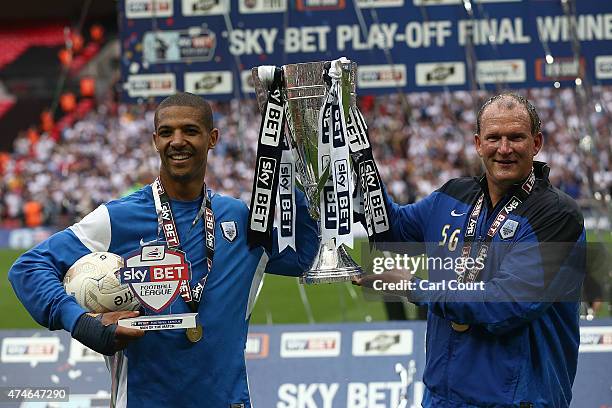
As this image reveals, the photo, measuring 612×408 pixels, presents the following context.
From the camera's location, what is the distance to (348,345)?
248 inches

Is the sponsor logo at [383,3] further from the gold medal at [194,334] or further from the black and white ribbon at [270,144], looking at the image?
the gold medal at [194,334]

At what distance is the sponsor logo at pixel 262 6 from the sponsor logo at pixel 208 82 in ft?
1.67

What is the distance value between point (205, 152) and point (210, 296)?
480 mm

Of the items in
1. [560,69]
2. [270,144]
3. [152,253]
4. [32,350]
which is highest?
A: [560,69]

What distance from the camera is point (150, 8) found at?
27.6ft

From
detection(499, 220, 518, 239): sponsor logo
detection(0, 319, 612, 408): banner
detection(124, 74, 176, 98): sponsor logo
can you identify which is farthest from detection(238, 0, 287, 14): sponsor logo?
detection(499, 220, 518, 239): sponsor logo

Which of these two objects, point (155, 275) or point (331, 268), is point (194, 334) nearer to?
point (155, 275)

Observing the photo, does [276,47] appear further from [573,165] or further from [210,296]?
[573,165]

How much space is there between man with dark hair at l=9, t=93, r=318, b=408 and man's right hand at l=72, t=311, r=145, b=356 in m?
0.05

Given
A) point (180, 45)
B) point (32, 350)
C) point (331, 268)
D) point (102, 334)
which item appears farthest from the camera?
point (180, 45)

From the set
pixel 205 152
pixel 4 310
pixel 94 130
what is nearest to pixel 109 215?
pixel 205 152

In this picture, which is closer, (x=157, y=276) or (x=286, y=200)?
(x=157, y=276)

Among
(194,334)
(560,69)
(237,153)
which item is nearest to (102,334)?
(194,334)

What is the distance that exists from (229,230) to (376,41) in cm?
487
